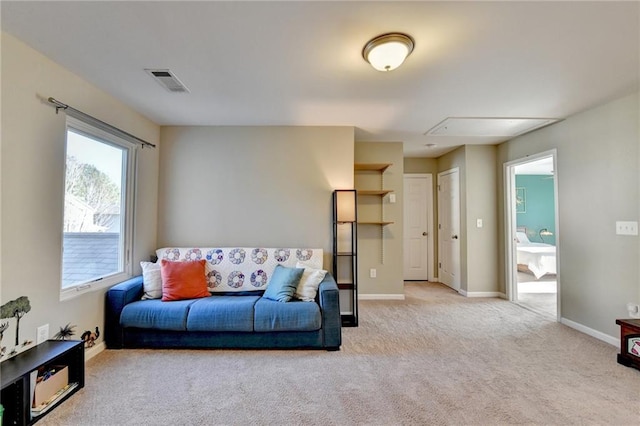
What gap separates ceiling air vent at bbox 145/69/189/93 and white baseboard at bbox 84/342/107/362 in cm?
235

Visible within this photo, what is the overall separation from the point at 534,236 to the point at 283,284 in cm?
715

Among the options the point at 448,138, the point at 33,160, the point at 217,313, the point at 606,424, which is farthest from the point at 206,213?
the point at 606,424

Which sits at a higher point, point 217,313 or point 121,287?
point 121,287

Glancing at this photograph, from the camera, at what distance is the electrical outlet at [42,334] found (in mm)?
2047

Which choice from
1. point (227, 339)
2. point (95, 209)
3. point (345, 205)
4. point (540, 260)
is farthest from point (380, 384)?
point (540, 260)

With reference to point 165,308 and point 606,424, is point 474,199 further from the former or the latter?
point 165,308

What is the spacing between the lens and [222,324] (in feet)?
8.41

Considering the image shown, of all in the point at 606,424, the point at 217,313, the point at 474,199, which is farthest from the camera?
the point at 474,199

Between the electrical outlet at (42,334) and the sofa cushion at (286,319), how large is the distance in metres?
1.51

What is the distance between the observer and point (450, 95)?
268cm

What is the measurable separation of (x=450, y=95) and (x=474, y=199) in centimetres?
240

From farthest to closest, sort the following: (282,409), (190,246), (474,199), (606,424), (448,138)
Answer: (474,199) < (448,138) < (190,246) < (282,409) < (606,424)

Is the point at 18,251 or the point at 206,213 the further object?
the point at 206,213

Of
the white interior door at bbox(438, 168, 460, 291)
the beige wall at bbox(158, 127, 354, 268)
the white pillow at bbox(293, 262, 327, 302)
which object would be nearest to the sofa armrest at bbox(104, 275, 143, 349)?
the beige wall at bbox(158, 127, 354, 268)
